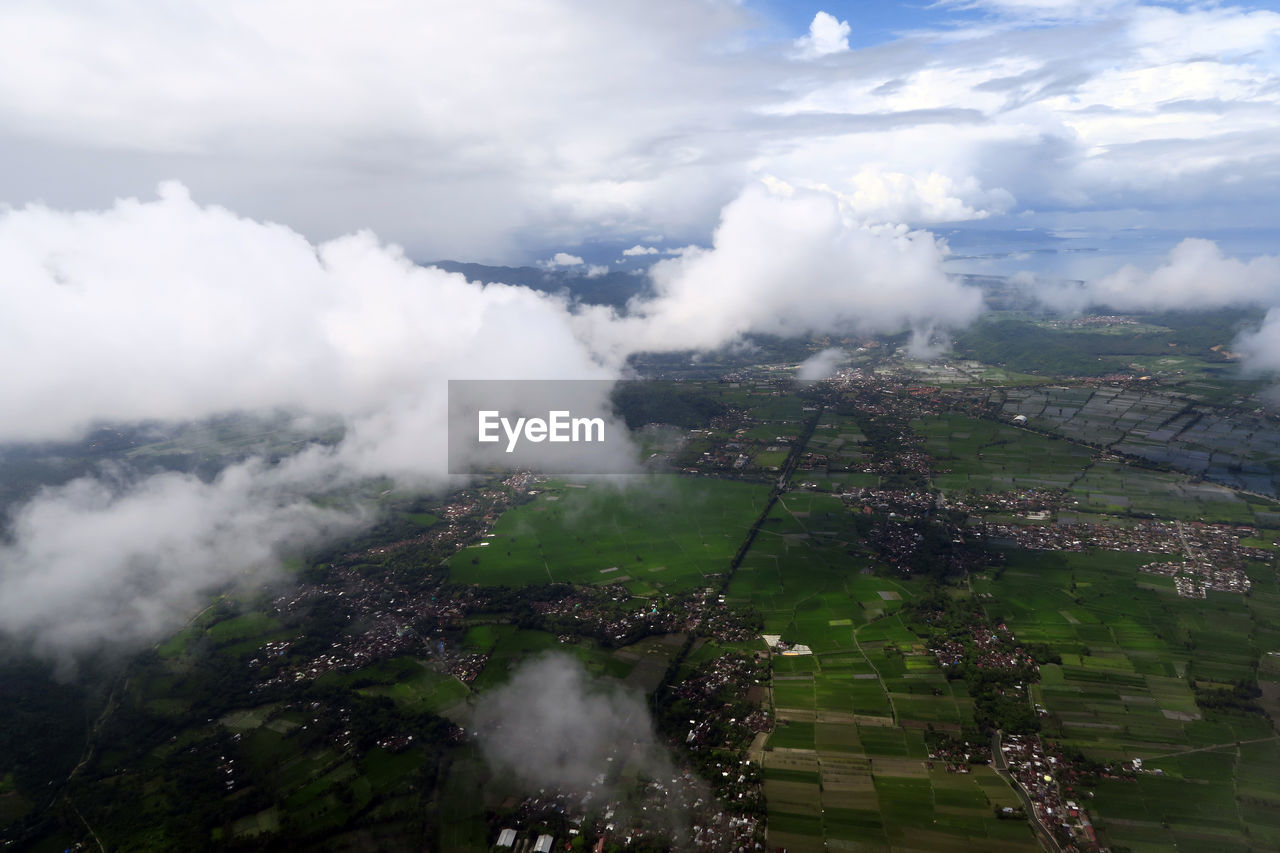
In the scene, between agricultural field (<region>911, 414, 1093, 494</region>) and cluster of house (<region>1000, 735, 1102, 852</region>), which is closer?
cluster of house (<region>1000, 735, 1102, 852</region>)

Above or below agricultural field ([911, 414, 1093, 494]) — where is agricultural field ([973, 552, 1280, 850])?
below

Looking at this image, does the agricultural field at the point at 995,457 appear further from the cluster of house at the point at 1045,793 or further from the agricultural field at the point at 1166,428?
the cluster of house at the point at 1045,793

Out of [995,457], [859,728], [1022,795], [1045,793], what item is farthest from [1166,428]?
[859,728]

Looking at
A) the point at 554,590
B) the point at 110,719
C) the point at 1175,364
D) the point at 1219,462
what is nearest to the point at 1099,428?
the point at 1219,462

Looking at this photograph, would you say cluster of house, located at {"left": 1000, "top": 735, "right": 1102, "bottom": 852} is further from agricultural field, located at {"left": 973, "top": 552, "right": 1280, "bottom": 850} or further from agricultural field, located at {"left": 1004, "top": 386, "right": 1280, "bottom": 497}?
agricultural field, located at {"left": 1004, "top": 386, "right": 1280, "bottom": 497}

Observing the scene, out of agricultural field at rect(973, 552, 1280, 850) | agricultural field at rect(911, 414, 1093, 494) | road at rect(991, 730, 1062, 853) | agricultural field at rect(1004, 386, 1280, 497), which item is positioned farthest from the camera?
agricultural field at rect(911, 414, 1093, 494)

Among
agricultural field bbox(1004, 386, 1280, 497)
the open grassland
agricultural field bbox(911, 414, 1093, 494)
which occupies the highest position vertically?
agricultural field bbox(1004, 386, 1280, 497)

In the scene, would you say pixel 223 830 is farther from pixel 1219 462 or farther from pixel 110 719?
pixel 1219 462

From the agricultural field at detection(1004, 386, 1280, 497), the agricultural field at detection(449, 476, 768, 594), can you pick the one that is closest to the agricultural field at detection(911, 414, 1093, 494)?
the agricultural field at detection(1004, 386, 1280, 497)

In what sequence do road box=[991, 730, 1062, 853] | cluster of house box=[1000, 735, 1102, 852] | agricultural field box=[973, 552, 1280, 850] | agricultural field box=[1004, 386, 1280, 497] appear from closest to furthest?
road box=[991, 730, 1062, 853] < cluster of house box=[1000, 735, 1102, 852] < agricultural field box=[973, 552, 1280, 850] < agricultural field box=[1004, 386, 1280, 497]
